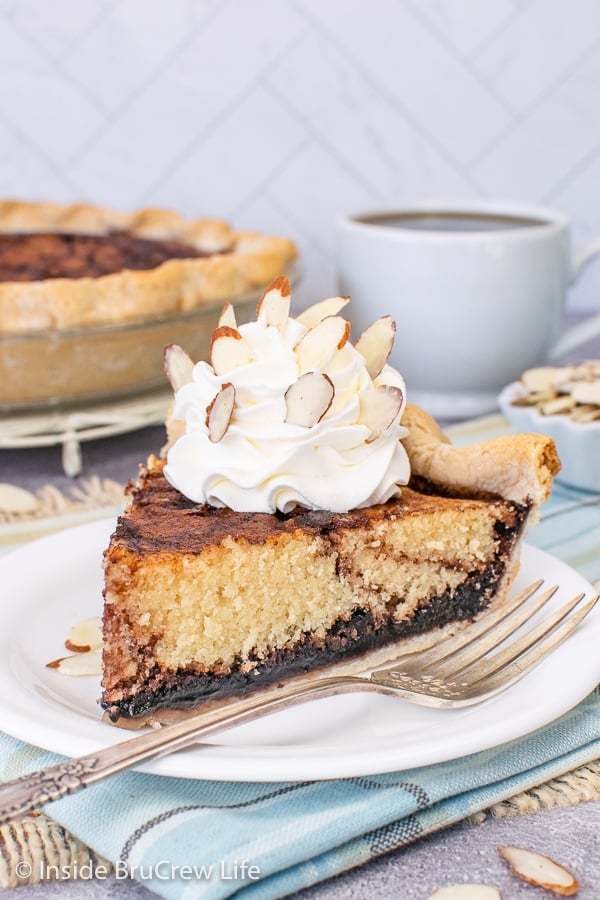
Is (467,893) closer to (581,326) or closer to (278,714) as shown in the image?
(278,714)

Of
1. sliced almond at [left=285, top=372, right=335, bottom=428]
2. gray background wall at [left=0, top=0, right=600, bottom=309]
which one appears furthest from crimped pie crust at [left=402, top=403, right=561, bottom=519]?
gray background wall at [left=0, top=0, right=600, bottom=309]

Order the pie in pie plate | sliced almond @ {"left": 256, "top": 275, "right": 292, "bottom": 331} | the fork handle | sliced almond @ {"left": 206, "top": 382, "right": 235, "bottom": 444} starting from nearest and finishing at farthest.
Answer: the fork handle, sliced almond @ {"left": 206, "top": 382, "right": 235, "bottom": 444}, sliced almond @ {"left": 256, "top": 275, "right": 292, "bottom": 331}, the pie in pie plate

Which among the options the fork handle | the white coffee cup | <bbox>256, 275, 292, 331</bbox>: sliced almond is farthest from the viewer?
the white coffee cup

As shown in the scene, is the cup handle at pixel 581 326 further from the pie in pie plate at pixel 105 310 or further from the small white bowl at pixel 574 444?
the pie in pie plate at pixel 105 310

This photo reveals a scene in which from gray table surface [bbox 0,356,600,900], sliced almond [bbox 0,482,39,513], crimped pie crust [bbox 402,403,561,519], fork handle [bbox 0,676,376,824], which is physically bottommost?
sliced almond [bbox 0,482,39,513]

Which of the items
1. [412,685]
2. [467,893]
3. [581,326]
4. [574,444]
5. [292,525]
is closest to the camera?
[467,893]

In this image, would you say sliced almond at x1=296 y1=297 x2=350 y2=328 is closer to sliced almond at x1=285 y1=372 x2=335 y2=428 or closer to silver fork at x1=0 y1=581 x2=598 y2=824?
sliced almond at x1=285 y1=372 x2=335 y2=428

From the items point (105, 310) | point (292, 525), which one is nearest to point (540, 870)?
point (292, 525)
